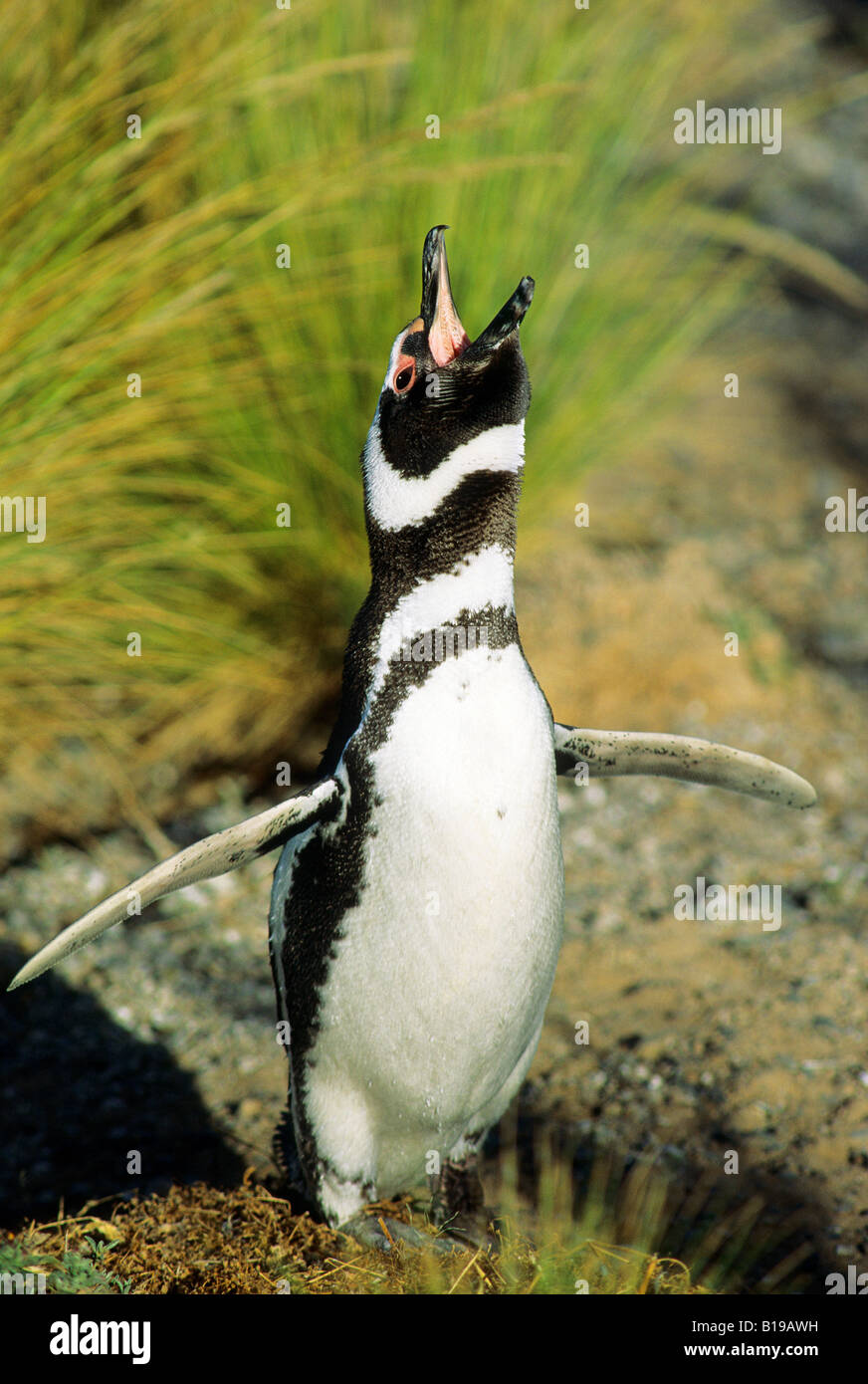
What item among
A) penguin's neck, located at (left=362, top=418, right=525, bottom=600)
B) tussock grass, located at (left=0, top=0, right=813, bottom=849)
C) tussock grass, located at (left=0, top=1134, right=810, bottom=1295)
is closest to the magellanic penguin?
penguin's neck, located at (left=362, top=418, right=525, bottom=600)

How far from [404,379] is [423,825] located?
533 millimetres

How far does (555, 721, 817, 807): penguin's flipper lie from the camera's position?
179 centimetres

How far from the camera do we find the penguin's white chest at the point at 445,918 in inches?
60.8

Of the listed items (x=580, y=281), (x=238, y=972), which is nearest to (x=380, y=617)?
(x=238, y=972)

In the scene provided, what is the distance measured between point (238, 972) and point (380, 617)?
134cm

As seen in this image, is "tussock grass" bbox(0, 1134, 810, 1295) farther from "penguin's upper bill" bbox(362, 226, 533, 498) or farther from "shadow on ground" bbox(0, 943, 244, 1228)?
"penguin's upper bill" bbox(362, 226, 533, 498)

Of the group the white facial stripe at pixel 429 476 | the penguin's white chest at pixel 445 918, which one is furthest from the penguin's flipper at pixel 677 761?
the white facial stripe at pixel 429 476

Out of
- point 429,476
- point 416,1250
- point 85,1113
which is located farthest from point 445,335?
point 85,1113

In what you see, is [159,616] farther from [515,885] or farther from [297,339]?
[515,885]

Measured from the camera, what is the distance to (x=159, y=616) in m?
2.80

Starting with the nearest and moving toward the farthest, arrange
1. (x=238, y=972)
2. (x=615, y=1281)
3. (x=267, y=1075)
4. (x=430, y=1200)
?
(x=615, y=1281)
(x=430, y=1200)
(x=267, y=1075)
(x=238, y=972)

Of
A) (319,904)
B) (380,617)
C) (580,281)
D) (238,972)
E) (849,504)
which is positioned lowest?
(238,972)

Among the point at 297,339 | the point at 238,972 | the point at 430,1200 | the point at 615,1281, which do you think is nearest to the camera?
the point at 615,1281
